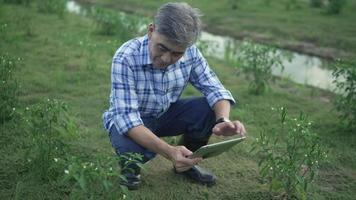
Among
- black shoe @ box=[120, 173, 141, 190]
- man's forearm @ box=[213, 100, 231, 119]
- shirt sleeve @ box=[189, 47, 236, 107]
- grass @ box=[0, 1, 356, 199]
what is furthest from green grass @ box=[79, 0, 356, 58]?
black shoe @ box=[120, 173, 141, 190]

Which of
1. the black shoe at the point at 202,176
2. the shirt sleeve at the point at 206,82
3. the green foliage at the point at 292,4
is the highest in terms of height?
the green foliage at the point at 292,4

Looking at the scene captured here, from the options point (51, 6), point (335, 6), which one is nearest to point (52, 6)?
point (51, 6)

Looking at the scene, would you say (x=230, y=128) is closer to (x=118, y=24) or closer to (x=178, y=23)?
(x=178, y=23)

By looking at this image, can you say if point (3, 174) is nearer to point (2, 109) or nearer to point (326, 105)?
Answer: point (2, 109)

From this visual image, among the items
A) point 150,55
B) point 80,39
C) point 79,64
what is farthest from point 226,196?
point 80,39

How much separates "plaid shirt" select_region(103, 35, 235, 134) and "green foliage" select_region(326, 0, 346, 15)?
748cm

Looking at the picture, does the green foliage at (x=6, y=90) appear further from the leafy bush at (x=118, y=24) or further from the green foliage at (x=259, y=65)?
the leafy bush at (x=118, y=24)

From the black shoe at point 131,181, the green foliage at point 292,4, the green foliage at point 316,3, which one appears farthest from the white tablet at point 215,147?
the green foliage at point 316,3

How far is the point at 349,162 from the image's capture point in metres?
4.36

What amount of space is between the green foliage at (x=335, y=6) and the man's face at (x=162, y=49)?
798cm

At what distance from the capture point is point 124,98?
124 inches

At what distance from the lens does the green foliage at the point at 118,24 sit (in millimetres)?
7598

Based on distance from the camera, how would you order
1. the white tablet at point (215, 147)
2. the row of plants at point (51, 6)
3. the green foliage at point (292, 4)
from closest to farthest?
1. the white tablet at point (215, 147)
2. the row of plants at point (51, 6)
3. the green foliage at point (292, 4)

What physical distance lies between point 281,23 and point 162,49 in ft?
23.2
